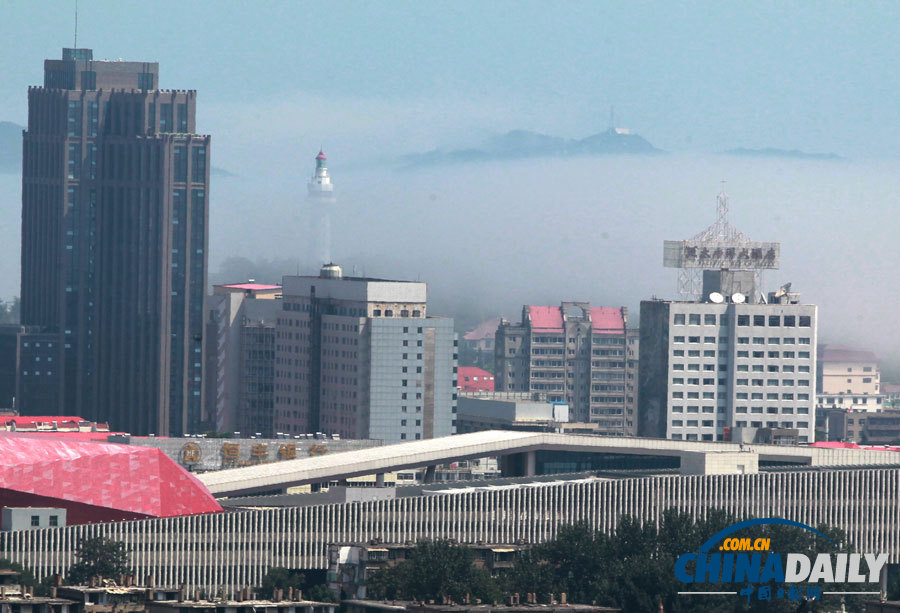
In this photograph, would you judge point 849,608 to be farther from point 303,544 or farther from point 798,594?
point 303,544

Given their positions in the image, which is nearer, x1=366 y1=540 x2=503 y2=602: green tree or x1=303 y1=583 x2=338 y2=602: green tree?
x1=366 y1=540 x2=503 y2=602: green tree

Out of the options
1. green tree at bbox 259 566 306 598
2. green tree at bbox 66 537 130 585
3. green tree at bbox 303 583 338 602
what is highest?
green tree at bbox 66 537 130 585

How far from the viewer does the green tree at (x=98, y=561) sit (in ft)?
588

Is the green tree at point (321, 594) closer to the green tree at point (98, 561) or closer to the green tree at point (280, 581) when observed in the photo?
the green tree at point (280, 581)

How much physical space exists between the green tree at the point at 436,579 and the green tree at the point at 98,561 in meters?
19.1

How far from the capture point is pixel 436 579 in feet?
556

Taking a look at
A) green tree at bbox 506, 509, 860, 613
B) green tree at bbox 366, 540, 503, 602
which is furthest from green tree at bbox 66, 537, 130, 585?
green tree at bbox 506, 509, 860, 613

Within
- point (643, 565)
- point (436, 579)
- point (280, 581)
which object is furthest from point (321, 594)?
point (643, 565)

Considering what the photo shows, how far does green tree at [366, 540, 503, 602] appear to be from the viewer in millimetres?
167750

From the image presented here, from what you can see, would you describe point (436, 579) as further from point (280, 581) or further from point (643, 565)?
point (280, 581)

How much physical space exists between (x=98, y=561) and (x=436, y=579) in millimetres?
26738

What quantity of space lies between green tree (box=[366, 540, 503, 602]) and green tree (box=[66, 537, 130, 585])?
752 inches

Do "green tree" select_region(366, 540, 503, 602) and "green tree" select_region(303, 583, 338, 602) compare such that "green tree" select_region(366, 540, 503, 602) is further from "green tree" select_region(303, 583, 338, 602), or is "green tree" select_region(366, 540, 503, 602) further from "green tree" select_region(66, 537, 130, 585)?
"green tree" select_region(66, 537, 130, 585)

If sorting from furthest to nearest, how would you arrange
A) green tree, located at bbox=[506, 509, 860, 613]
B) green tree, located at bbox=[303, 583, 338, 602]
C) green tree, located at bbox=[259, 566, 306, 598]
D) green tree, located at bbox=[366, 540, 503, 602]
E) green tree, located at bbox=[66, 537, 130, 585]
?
green tree, located at bbox=[259, 566, 306, 598]
green tree, located at bbox=[66, 537, 130, 585]
green tree, located at bbox=[303, 583, 338, 602]
green tree, located at bbox=[366, 540, 503, 602]
green tree, located at bbox=[506, 509, 860, 613]
